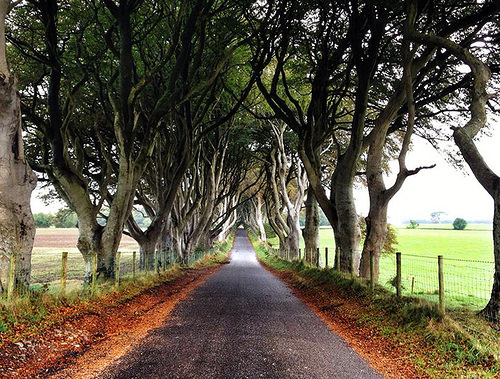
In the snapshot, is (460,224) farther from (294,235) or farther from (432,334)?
(432,334)

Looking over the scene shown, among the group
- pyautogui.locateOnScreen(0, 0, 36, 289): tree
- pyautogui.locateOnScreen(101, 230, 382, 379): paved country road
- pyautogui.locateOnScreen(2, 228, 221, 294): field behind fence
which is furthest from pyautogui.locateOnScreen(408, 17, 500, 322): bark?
pyautogui.locateOnScreen(0, 0, 36, 289): tree

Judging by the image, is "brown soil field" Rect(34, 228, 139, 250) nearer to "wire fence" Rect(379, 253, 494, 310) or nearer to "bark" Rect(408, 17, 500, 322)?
"wire fence" Rect(379, 253, 494, 310)

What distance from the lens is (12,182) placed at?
6816mm

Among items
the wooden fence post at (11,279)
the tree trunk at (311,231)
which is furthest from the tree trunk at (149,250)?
the tree trunk at (311,231)

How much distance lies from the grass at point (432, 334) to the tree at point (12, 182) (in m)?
6.98

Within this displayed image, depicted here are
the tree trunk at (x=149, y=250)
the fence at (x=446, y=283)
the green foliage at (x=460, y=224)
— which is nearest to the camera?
the fence at (x=446, y=283)

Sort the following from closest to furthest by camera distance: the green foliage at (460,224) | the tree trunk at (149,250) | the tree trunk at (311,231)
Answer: the tree trunk at (149,250), the tree trunk at (311,231), the green foliage at (460,224)

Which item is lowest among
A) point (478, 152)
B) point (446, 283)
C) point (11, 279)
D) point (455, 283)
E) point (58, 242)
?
point (58, 242)

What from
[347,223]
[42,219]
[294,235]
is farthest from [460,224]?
[42,219]

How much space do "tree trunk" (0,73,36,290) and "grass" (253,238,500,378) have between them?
6.96m

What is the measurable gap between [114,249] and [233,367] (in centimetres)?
676

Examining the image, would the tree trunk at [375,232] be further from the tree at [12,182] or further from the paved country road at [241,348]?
the tree at [12,182]

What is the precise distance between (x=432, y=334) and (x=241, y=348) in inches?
123

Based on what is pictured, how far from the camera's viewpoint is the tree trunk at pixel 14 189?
6.58 meters
